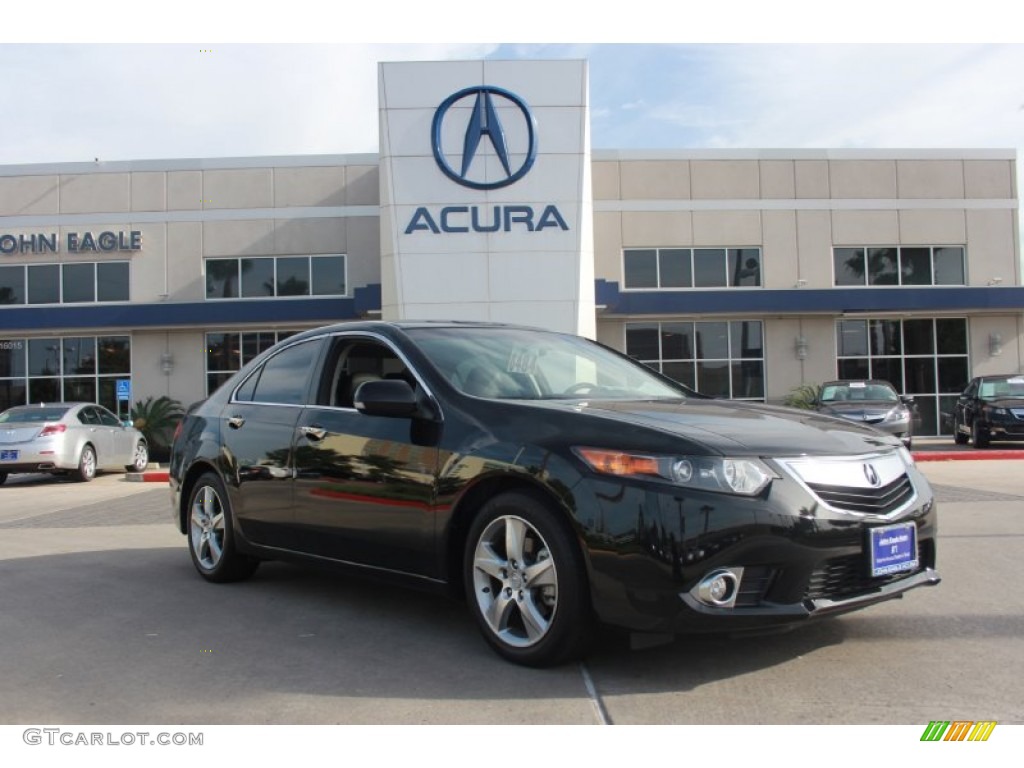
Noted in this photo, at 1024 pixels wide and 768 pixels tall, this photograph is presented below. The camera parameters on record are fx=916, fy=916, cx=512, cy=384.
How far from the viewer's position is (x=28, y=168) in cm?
2581

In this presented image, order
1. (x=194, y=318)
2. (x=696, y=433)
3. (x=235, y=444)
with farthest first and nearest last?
(x=194, y=318) → (x=235, y=444) → (x=696, y=433)

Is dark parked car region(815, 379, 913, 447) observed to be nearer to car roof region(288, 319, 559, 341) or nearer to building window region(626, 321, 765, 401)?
building window region(626, 321, 765, 401)

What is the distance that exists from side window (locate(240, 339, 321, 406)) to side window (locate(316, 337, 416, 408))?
7.6 inches

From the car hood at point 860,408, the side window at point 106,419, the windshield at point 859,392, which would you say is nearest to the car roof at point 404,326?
the car hood at point 860,408

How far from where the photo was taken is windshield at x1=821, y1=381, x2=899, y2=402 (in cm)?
1839

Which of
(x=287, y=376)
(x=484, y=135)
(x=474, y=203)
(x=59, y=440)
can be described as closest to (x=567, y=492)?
(x=287, y=376)

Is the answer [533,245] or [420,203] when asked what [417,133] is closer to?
[420,203]

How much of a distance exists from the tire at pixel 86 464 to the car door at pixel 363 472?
12.3 metres

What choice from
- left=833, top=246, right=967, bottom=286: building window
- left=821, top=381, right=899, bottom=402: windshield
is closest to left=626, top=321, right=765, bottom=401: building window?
left=833, top=246, right=967, bottom=286: building window

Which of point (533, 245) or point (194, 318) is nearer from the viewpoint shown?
point (533, 245)

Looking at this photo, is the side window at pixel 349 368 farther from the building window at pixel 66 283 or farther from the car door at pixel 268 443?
the building window at pixel 66 283

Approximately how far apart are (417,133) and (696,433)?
19.4m

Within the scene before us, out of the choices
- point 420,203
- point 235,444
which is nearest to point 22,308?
point 420,203

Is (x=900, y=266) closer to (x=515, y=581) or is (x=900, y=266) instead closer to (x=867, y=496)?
(x=867, y=496)
